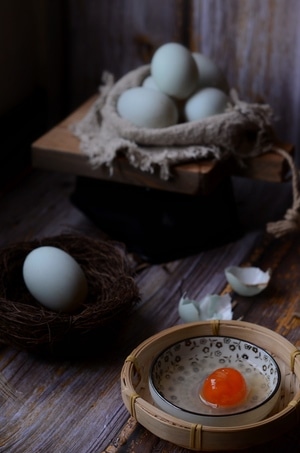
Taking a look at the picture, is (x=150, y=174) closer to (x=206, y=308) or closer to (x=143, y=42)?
(x=206, y=308)

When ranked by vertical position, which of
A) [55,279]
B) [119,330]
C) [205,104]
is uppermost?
[205,104]

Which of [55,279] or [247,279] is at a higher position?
[55,279]

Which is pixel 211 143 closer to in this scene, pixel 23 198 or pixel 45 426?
pixel 23 198

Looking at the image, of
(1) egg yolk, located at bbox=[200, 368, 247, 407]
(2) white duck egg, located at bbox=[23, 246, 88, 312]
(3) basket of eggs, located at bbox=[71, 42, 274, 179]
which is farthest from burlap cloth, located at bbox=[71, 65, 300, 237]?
(1) egg yolk, located at bbox=[200, 368, 247, 407]

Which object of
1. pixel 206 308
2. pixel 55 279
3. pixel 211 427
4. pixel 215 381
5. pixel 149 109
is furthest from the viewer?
pixel 149 109

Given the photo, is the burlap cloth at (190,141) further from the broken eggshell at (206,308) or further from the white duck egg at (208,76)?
the broken eggshell at (206,308)

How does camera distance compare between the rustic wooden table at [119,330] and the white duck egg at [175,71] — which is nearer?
the rustic wooden table at [119,330]

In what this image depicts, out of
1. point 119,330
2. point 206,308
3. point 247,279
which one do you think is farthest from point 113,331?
point 247,279

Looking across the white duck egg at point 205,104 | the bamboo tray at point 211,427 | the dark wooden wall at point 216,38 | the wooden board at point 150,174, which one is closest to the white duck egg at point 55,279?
the bamboo tray at point 211,427
